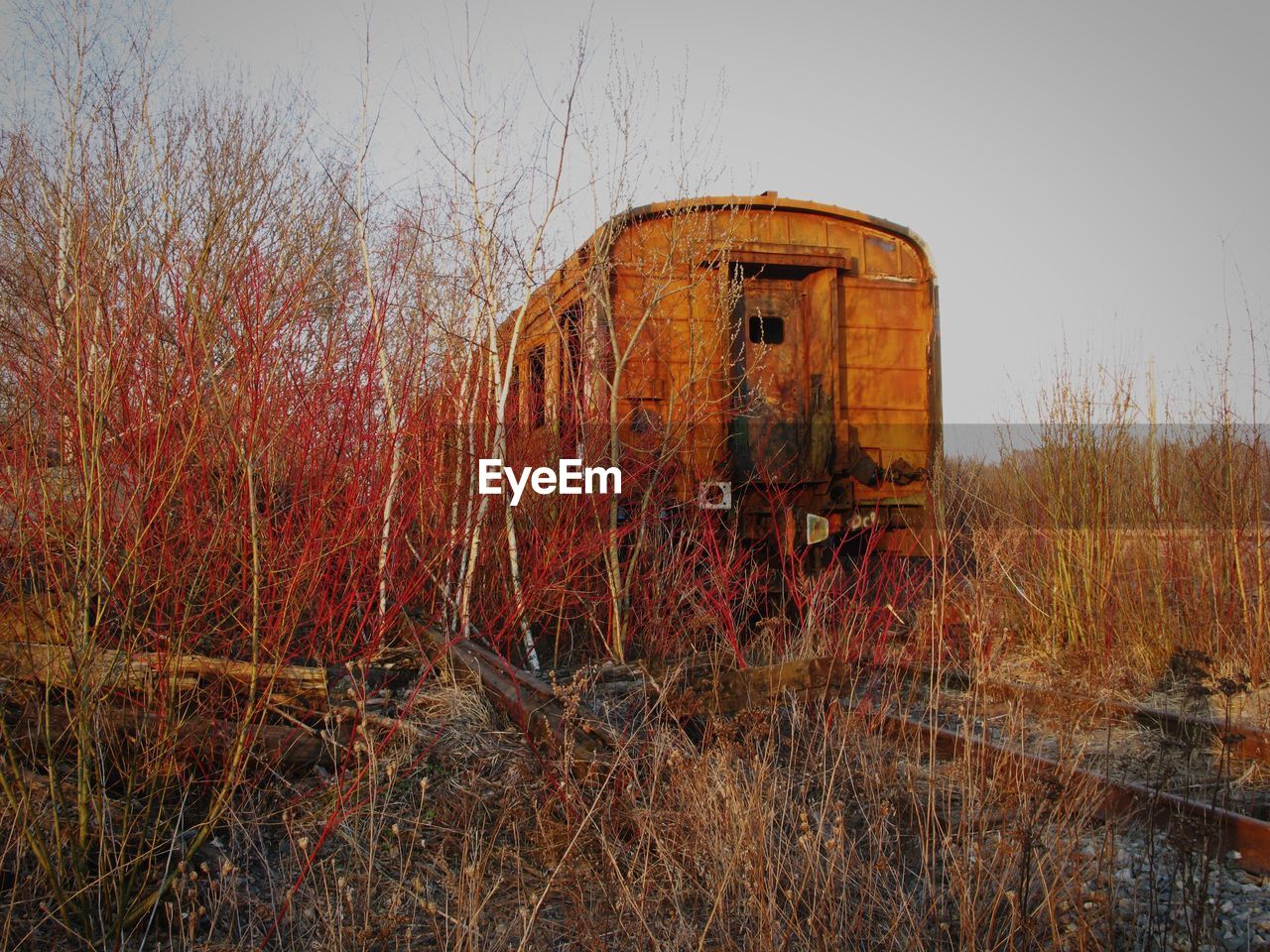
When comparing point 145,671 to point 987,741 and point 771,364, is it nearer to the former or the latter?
point 987,741

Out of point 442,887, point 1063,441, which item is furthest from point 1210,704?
point 442,887

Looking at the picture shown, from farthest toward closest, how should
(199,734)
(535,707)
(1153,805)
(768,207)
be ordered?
1. (768,207)
2. (535,707)
3. (199,734)
4. (1153,805)

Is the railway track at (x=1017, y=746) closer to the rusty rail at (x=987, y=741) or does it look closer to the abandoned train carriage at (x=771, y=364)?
the rusty rail at (x=987, y=741)

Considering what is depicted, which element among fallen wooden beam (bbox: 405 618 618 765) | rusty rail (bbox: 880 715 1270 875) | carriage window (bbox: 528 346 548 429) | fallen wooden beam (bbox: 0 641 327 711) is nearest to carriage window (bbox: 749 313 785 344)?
carriage window (bbox: 528 346 548 429)

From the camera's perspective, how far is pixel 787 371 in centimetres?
698

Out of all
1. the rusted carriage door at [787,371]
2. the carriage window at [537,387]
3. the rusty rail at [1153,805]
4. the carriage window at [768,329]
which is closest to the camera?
the rusty rail at [1153,805]

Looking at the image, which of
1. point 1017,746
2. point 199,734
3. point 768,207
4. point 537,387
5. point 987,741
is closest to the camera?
point 199,734

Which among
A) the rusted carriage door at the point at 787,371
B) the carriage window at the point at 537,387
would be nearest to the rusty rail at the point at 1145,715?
the rusted carriage door at the point at 787,371

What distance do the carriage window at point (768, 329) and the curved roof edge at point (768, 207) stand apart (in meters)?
0.87

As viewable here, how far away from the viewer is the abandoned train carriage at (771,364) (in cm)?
616

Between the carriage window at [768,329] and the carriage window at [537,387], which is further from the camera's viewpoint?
the carriage window at [537,387]

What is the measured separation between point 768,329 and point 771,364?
0.32m

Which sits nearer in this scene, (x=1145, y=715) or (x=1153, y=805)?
(x=1153, y=805)

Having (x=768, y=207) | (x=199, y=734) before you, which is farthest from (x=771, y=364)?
(x=199, y=734)
